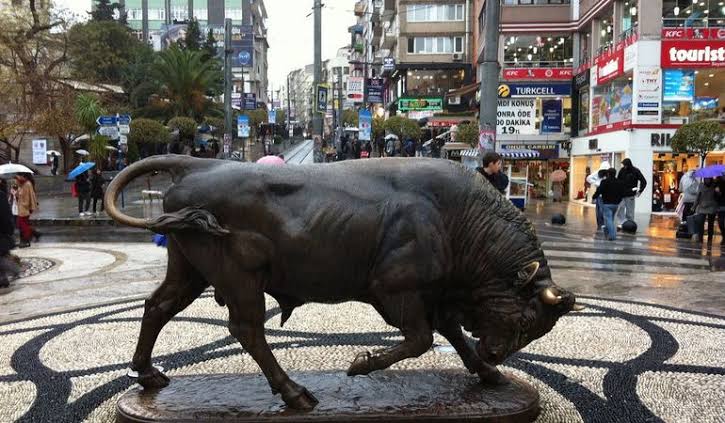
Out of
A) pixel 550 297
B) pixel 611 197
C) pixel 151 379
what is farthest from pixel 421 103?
pixel 550 297

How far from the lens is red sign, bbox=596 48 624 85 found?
25.2 metres

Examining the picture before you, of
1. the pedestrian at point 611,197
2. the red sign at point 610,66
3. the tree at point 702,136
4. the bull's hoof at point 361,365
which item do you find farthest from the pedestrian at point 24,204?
the red sign at point 610,66

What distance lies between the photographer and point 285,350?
5406 mm

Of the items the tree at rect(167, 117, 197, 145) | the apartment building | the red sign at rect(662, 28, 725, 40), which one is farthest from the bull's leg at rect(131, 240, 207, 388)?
the tree at rect(167, 117, 197, 145)

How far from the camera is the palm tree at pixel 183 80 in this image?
45.5 metres

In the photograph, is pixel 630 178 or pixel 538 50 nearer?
pixel 630 178

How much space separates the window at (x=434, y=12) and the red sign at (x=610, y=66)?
24.4 metres

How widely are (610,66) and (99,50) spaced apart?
1091 inches

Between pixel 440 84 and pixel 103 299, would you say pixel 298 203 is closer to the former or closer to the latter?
pixel 103 299

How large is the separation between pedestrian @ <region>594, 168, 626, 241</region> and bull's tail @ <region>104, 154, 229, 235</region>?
38.6ft

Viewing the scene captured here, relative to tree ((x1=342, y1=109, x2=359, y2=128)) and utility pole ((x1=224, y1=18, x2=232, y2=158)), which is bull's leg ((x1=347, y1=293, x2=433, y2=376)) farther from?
tree ((x1=342, y1=109, x2=359, y2=128))

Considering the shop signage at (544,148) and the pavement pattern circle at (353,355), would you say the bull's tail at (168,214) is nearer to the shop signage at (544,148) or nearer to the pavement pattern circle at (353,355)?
the pavement pattern circle at (353,355)

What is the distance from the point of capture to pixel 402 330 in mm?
3525

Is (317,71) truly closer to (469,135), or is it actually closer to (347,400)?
(469,135)
